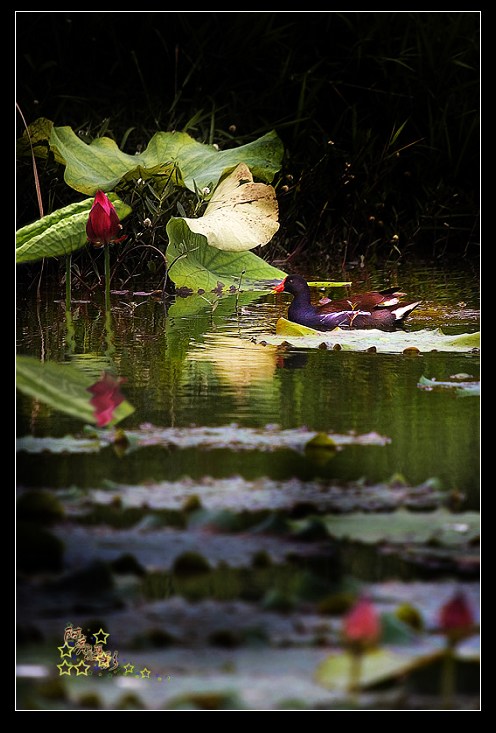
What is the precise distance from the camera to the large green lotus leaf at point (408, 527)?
71.6 inches

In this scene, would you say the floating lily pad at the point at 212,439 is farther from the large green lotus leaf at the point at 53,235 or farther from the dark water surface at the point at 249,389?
the large green lotus leaf at the point at 53,235

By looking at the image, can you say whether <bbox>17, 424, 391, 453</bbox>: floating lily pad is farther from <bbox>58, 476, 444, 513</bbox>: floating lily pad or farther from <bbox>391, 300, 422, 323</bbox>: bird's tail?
<bbox>391, 300, 422, 323</bbox>: bird's tail

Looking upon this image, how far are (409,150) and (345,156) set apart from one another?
294 mm

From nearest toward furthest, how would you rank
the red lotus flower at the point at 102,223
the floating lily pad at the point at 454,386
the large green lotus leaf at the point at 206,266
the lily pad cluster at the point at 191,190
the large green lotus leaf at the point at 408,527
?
1. the large green lotus leaf at the point at 408,527
2. the floating lily pad at the point at 454,386
3. the red lotus flower at the point at 102,223
4. the lily pad cluster at the point at 191,190
5. the large green lotus leaf at the point at 206,266

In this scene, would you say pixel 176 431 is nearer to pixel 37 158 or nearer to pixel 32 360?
pixel 32 360

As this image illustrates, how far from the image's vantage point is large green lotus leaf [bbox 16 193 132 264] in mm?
3637

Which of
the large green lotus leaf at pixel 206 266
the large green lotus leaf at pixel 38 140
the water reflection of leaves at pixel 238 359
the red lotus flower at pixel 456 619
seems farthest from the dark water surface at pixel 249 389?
the large green lotus leaf at pixel 38 140

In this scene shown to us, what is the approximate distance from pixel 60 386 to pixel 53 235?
110cm

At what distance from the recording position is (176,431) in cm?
235

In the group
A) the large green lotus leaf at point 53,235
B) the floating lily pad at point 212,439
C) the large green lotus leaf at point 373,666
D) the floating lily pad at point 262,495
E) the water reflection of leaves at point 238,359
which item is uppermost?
the large green lotus leaf at point 53,235

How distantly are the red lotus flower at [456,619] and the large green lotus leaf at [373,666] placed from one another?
0.12 feet

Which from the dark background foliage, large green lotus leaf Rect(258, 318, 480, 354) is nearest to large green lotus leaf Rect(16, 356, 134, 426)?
large green lotus leaf Rect(258, 318, 480, 354)
